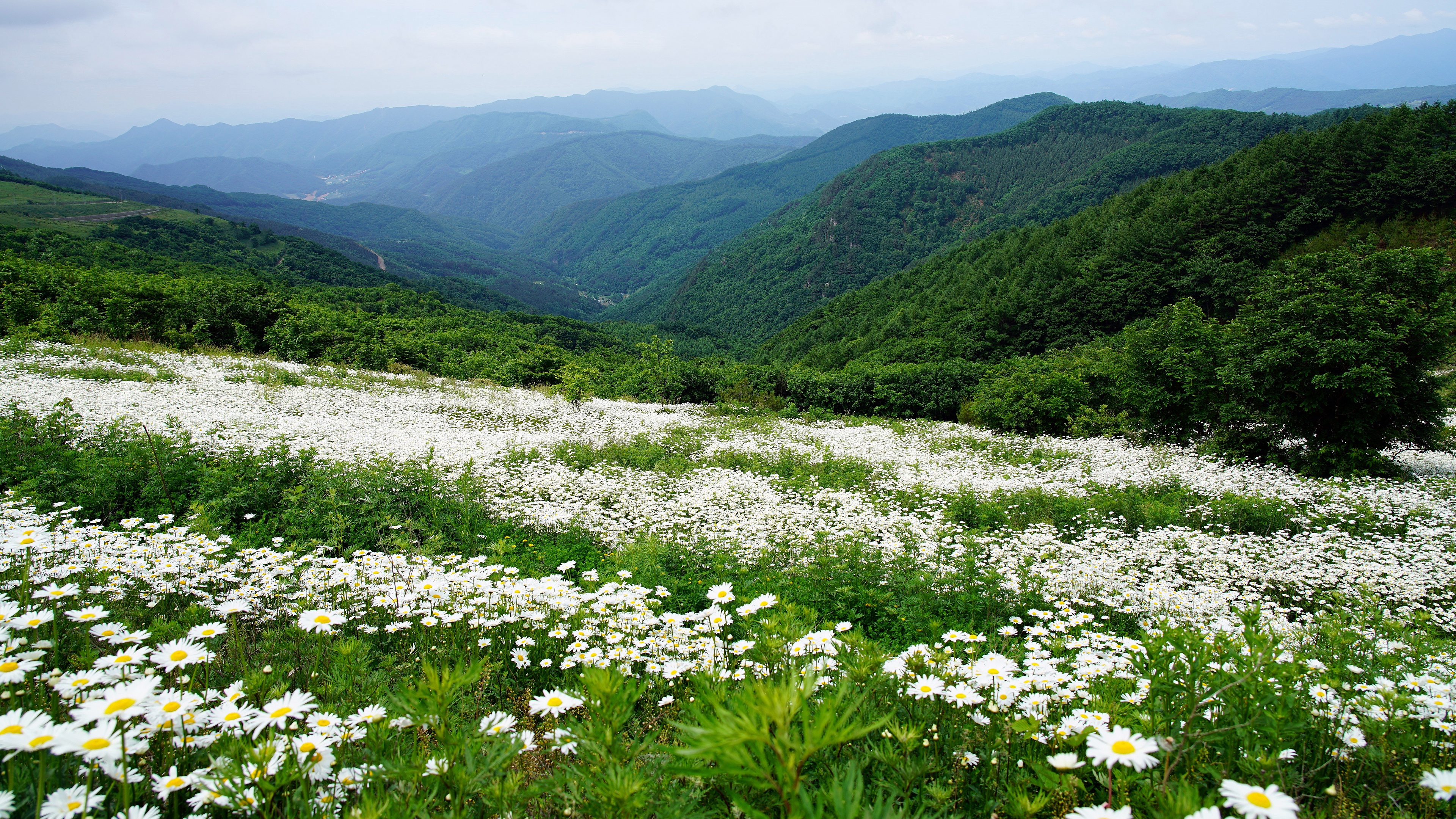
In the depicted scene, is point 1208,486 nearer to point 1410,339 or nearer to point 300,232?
point 1410,339

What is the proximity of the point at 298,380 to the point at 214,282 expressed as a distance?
17588 mm

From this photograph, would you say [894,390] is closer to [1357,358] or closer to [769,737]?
[1357,358]

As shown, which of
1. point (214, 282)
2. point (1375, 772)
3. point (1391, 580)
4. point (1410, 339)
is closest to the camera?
point (1375, 772)

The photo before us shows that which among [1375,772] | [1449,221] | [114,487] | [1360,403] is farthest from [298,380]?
[1449,221]

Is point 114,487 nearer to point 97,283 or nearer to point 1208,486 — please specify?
point 1208,486

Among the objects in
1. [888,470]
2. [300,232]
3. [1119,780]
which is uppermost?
[300,232]

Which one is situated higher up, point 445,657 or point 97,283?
point 97,283

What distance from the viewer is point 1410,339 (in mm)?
11719

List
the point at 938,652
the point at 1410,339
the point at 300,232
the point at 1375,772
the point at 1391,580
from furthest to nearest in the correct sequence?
the point at 300,232 < the point at 1410,339 < the point at 1391,580 < the point at 938,652 < the point at 1375,772

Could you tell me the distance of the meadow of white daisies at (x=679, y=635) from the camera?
5.84 feet

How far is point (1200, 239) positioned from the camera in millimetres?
50094

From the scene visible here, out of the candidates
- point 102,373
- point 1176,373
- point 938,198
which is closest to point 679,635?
point 1176,373

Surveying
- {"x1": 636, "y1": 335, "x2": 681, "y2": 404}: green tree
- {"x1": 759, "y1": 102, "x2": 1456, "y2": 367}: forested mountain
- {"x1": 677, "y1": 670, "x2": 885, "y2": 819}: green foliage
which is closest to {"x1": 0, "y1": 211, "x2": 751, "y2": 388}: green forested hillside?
{"x1": 636, "y1": 335, "x2": 681, "y2": 404}: green tree

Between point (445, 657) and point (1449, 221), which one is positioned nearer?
point (445, 657)
